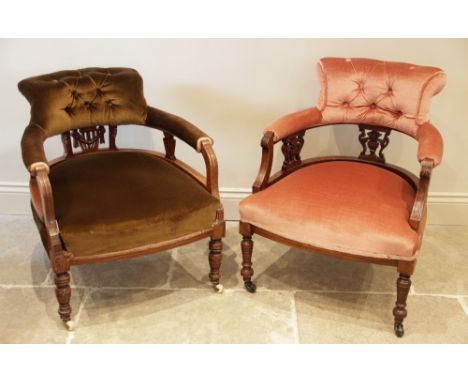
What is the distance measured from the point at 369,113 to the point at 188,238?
1018mm

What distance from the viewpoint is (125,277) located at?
100 inches

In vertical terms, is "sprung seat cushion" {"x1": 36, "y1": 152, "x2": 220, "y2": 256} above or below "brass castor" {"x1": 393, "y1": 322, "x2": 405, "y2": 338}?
above

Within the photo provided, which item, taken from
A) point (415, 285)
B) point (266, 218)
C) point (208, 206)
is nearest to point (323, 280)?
point (415, 285)

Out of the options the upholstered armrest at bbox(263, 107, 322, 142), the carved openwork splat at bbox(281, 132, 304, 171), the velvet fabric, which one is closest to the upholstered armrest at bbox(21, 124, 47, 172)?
the velvet fabric

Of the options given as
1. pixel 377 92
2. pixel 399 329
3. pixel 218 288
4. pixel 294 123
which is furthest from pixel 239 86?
pixel 399 329

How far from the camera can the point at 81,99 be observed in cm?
236

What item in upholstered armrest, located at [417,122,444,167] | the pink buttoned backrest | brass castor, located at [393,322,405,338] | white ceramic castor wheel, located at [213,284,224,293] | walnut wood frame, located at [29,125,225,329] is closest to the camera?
walnut wood frame, located at [29,125,225,329]

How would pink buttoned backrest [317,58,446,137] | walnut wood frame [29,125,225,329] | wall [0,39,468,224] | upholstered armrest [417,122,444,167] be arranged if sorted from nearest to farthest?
walnut wood frame [29,125,225,329] → upholstered armrest [417,122,444,167] → pink buttoned backrest [317,58,446,137] → wall [0,39,468,224]

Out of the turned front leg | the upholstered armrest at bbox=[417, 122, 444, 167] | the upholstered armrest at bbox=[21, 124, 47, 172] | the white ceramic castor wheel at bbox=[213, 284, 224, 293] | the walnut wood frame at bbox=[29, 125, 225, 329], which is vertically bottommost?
A: the white ceramic castor wheel at bbox=[213, 284, 224, 293]

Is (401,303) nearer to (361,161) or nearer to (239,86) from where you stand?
(361,161)

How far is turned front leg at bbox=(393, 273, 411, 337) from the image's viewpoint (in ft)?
6.73

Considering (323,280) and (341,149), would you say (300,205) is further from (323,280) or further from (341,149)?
(341,149)

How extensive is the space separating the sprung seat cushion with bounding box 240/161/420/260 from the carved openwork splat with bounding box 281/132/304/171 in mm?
99

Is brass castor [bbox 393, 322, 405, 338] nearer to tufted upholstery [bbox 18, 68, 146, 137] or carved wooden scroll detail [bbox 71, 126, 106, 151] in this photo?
tufted upholstery [bbox 18, 68, 146, 137]
